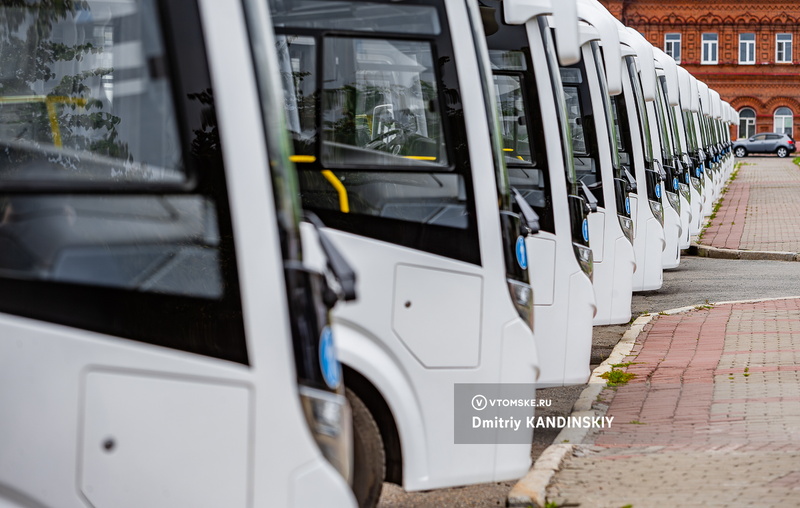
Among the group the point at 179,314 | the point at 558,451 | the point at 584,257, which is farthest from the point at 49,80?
the point at 584,257

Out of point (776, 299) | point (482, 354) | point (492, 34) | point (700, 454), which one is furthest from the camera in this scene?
point (776, 299)

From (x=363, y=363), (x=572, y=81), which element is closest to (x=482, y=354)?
(x=363, y=363)

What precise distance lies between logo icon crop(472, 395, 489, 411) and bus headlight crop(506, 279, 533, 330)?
1.27 feet

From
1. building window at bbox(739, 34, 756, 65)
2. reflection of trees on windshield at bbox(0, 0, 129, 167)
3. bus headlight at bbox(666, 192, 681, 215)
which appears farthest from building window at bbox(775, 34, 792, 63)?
reflection of trees on windshield at bbox(0, 0, 129, 167)

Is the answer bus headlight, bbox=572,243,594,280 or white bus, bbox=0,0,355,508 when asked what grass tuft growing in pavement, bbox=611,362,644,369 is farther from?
white bus, bbox=0,0,355,508

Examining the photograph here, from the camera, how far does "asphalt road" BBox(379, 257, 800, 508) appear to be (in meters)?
5.85

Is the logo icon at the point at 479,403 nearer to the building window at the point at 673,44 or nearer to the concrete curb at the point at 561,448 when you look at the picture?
the concrete curb at the point at 561,448

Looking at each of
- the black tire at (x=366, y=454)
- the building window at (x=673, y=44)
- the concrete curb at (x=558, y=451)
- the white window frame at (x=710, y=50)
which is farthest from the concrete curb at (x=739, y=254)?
the white window frame at (x=710, y=50)

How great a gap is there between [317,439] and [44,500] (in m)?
0.68

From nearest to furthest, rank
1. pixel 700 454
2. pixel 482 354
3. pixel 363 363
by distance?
pixel 363 363 → pixel 482 354 → pixel 700 454

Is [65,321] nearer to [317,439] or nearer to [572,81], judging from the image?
[317,439]

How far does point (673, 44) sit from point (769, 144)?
872 cm

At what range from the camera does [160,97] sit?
3.40 meters

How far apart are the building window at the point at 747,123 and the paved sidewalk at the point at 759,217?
105 ft
